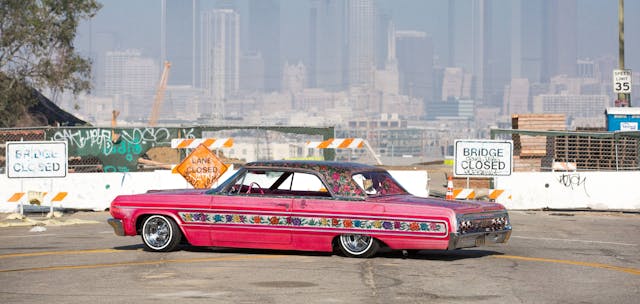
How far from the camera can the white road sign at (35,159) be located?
77.7ft

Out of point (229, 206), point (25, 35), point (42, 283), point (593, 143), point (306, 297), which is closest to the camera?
point (306, 297)

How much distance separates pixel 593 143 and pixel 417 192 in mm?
9143

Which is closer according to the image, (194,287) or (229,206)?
(194,287)

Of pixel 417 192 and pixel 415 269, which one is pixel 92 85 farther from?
pixel 415 269

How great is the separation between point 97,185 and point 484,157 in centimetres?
873

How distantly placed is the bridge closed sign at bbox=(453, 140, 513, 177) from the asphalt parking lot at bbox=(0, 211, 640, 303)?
624 cm

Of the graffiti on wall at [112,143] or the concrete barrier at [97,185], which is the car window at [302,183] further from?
the graffiti on wall at [112,143]

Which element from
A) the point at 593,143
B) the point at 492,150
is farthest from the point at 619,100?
the point at 492,150

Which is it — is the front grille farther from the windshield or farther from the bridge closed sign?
the bridge closed sign

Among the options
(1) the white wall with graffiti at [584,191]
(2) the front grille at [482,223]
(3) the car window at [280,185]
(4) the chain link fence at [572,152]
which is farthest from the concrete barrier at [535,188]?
(2) the front grille at [482,223]

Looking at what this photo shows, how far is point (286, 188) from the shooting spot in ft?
50.1

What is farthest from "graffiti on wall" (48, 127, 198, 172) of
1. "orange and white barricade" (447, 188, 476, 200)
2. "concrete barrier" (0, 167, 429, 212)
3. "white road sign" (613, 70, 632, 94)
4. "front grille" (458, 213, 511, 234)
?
"front grille" (458, 213, 511, 234)

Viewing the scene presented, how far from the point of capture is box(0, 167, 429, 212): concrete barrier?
2545cm

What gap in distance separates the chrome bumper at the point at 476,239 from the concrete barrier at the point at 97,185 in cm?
1133
